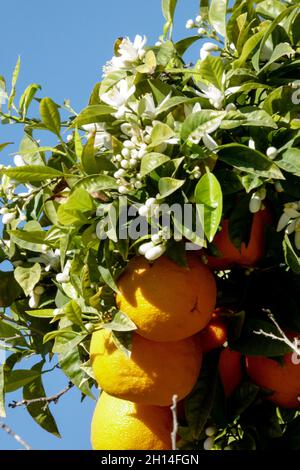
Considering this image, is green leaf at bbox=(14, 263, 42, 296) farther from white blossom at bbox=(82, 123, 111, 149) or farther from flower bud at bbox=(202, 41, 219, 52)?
flower bud at bbox=(202, 41, 219, 52)

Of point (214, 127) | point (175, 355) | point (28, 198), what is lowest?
point (175, 355)

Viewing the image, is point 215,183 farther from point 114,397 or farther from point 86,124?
Result: point 114,397

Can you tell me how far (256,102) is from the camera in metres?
1.58

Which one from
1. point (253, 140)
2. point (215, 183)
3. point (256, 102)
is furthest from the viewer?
point (256, 102)

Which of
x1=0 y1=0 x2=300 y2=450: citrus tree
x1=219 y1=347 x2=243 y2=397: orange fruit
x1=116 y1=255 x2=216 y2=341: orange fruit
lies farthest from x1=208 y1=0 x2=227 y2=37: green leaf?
x1=219 y1=347 x2=243 y2=397: orange fruit

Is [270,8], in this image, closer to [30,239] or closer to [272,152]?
[272,152]

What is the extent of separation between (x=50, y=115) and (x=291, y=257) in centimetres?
47

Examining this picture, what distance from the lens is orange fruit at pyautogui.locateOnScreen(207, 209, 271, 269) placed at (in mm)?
1498

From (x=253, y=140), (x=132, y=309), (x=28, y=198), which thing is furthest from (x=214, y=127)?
(x=28, y=198)

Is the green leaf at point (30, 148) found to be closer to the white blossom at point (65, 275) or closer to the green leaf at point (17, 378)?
the white blossom at point (65, 275)

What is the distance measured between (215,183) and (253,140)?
15 centimetres

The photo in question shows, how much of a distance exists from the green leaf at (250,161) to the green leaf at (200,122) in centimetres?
4

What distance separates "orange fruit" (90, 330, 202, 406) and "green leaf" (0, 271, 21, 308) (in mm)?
250

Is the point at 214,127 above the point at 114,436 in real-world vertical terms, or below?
above
